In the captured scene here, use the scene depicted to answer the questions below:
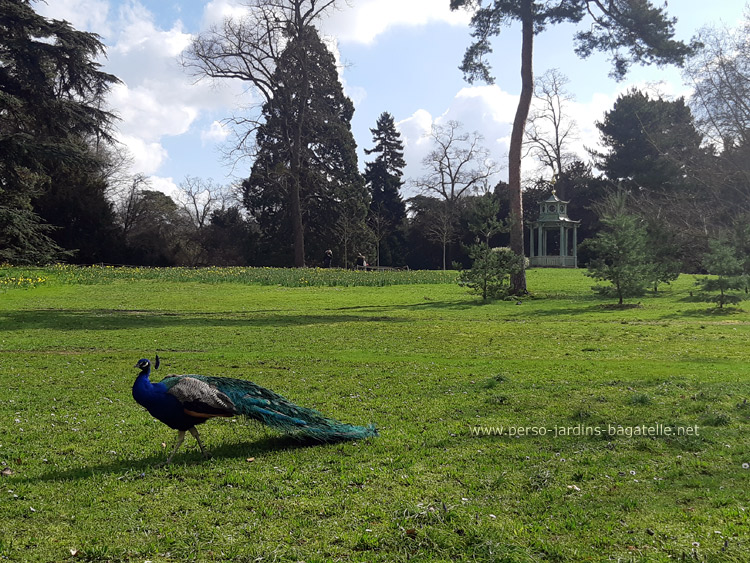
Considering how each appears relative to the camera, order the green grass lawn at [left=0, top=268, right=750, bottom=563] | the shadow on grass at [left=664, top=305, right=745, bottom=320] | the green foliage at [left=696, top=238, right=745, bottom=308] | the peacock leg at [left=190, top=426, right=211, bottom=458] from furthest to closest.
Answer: the green foliage at [left=696, top=238, right=745, bottom=308]
the shadow on grass at [left=664, top=305, right=745, bottom=320]
the peacock leg at [left=190, top=426, right=211, bottom=458]
the green grass lawn at [left=0, top=268, right=750, bottom=563]

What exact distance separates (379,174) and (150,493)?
6237 cm

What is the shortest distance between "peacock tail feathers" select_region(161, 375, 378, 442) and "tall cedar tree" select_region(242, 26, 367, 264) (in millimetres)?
42821

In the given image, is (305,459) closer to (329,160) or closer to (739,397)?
(739,397)

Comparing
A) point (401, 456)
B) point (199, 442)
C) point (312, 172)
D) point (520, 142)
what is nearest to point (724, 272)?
point (520, 142)

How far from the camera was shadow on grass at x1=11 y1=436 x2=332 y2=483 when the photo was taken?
210 inches

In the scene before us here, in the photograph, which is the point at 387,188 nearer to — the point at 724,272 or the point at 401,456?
the point at 724,272

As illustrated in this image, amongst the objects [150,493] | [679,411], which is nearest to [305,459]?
[150,493]

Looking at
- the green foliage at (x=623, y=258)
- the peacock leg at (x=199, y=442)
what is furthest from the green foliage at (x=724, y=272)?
the peacock leg at (x=199, y=442)

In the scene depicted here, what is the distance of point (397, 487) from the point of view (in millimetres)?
5031

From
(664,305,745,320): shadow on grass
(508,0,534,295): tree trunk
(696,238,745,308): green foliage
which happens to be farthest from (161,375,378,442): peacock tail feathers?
(508,0,534,295): tree trunk

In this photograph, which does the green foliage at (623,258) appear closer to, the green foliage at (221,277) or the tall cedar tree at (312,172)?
the green foliage at (221,277)

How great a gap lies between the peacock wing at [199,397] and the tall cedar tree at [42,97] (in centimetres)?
2216

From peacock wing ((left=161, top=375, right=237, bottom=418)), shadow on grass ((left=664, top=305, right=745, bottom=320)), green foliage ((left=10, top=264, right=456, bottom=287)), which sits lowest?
shadow on grass ((left=664, top=305, right=745, bottom=320))

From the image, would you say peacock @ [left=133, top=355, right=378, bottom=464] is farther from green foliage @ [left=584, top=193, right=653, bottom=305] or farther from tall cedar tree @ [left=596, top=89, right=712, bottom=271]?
tall cedar tree @ [left=596, top=89, right=712, bottom=271]
